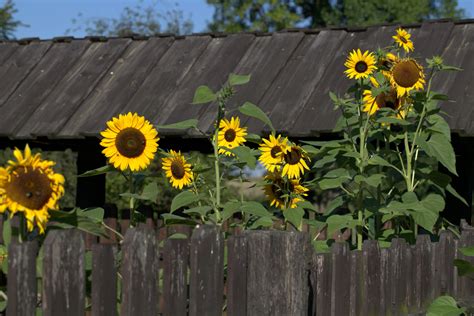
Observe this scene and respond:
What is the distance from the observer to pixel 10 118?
1189 cm

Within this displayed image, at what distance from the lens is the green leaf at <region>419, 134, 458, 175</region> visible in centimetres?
609

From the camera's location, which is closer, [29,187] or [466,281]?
[29,187]

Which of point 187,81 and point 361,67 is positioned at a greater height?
point 187,81

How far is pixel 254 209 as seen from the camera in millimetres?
4613

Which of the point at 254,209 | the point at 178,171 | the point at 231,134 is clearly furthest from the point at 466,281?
the point at 254,209

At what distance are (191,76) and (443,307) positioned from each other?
6499 millimetres

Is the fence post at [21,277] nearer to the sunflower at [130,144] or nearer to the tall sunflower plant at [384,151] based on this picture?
the sunflower at [130,144]

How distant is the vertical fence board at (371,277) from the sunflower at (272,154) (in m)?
0.59

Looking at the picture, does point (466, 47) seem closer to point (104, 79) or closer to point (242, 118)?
point (242, 118)

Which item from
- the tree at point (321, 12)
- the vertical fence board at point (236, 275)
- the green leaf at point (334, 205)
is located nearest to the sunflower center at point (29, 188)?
the vertical fence board at point (236, 275)

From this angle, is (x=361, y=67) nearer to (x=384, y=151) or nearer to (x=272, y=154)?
(x=384, y=151)

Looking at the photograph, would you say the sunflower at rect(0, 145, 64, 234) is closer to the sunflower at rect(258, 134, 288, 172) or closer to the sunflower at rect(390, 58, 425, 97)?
the sunflower at rect(258, 134, 288, 172)

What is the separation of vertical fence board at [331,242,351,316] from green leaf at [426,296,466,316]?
990 mm

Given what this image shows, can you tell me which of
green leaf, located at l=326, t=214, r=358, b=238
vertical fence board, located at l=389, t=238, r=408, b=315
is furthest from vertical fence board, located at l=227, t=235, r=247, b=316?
vertical fence board, located at l=389, t=238, r=408, b=315
